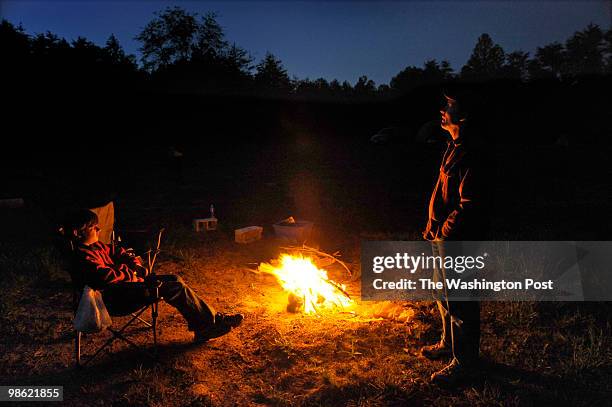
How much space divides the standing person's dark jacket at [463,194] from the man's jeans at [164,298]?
239 centimetres

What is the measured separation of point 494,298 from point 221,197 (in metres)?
8.79

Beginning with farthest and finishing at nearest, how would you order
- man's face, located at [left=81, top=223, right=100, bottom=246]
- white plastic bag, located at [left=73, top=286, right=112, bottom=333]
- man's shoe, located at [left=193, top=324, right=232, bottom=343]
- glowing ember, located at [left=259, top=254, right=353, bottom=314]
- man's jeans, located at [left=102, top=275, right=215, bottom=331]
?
1. glowing ember, located at [left=259, top=254, right=353, bottom=314]
2. man's shoe, located at [left=193, top=324, right=232, bottom=343]
3. man's face, located at [left=81, top=223, right=100, bottom=246]
4. man's jeans, located at [left=102, top=275, right=215, bottom=331]
5. white plastic bag, located at [left=73, top=286, right=112, bottom=333]

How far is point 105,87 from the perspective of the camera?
22594 mm

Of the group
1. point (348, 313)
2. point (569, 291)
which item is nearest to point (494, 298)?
point (569, 291)

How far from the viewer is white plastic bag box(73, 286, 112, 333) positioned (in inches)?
145

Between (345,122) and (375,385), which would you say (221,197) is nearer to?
(375,385)

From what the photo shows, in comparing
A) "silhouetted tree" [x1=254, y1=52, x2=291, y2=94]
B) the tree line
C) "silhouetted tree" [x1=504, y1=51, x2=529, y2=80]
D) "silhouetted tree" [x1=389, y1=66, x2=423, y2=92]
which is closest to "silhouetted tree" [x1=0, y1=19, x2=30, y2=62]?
the tree line

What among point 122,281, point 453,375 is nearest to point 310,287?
point 453,375

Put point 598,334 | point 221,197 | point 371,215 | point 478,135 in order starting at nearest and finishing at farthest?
point 478,135 → point 598,334 → point 371,215 → point 221,197

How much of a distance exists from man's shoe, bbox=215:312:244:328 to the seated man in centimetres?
1

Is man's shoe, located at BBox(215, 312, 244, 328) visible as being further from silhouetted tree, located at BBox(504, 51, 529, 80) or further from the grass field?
silhouetted tree, located at BBox(504, 51, 529, 80)

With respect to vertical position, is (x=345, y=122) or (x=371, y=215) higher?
(x=345, y=122)

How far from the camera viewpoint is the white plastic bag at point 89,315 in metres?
3.69

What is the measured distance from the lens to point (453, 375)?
3.51m
